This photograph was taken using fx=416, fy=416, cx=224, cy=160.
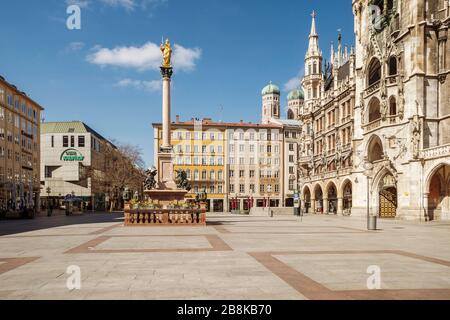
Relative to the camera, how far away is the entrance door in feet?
154

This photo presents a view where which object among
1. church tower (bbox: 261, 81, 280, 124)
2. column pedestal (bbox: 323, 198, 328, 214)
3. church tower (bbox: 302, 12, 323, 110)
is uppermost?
church tower (bbox: 261, 81, 280, 124)

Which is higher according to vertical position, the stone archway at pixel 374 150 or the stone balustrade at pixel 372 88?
the stone balustrade at pixel 372 88

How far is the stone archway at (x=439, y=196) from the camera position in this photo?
38.1m

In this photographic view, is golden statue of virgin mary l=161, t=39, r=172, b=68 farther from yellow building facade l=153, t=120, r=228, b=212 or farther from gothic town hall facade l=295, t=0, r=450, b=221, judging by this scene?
yellow building facade l=153, t=120, r=228, b=212

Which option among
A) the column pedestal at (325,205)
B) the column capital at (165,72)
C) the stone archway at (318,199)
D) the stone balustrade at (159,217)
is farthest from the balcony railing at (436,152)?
the stone archway at (318,199)

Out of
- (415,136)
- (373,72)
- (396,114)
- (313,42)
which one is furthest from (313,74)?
(415,136)

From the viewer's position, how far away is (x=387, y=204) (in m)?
47.0

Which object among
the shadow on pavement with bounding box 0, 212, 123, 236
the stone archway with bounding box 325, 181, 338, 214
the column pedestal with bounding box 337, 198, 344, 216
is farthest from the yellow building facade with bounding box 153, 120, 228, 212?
the shadow on pavement with bounding box 0, 212, 123, 236

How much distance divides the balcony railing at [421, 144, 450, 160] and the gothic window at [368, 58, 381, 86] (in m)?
14.1

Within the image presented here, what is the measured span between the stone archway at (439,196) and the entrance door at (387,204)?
804 centimetres

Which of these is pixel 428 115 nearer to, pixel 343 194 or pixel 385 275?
pixel 343 194

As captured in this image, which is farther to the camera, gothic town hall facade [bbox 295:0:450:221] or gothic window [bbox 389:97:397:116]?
gothic window [bbox 389:97:397:116]

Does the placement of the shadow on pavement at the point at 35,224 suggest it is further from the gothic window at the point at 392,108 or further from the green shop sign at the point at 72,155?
the green shop sign at the point at 72,155

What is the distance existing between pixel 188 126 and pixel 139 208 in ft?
204
